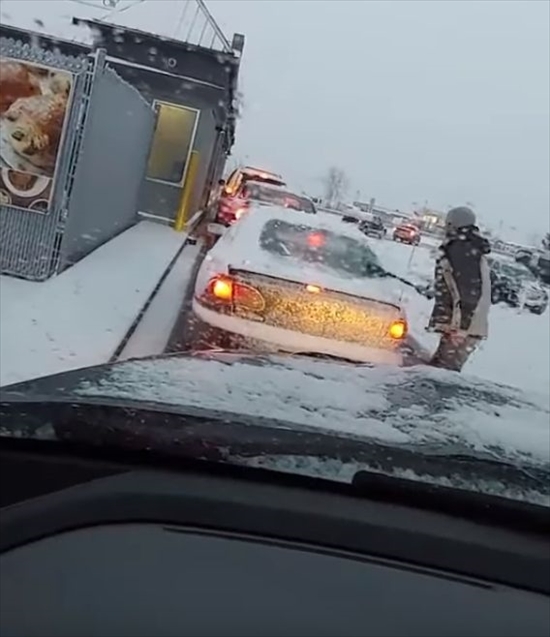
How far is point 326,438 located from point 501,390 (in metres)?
1.44

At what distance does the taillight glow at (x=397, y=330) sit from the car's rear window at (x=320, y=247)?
943mm

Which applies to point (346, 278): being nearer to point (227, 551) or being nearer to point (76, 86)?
point (76, 86)

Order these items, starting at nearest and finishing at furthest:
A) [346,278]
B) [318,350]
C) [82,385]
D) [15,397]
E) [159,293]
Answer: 1. [15,397]
2. [82,385]
3. [318,350]
4. [346,278]
5. [159,293]

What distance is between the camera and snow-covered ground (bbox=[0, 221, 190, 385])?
28.2 ft

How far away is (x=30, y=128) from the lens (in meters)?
12.1

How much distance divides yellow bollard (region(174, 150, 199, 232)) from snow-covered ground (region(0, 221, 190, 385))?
699 centimetres

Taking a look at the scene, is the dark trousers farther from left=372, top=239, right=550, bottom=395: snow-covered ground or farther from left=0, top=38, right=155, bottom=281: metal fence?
left=0, top=38, right=155, bottom=281: metal fence

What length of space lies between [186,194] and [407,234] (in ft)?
17.9

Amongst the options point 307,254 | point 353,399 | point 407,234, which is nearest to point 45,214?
point 307,254

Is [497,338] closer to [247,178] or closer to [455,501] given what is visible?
[247,178]

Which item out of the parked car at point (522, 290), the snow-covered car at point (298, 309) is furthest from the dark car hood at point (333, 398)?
the parked car at point (522, 290)

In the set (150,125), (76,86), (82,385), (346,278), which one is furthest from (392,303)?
(150,125)

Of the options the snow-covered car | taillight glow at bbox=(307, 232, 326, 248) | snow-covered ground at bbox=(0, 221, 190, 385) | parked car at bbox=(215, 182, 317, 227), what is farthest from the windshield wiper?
parked car at bbox=(215, 182, 317, 227)

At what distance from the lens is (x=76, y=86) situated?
1207cm
